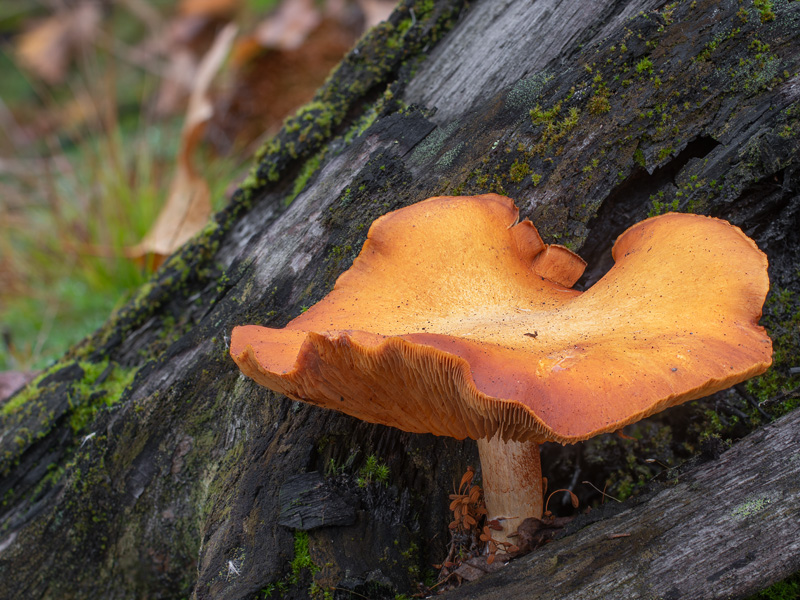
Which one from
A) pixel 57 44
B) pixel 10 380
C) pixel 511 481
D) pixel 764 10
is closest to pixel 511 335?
pixel 511 481

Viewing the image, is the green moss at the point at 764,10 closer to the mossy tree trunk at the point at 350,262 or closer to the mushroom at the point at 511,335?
the mossy tree trunk at the point at 350,262

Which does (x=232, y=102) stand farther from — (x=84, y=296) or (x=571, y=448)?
(x=571, y=448)

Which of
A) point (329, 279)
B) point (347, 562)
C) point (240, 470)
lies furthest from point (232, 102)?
point (347, 562)

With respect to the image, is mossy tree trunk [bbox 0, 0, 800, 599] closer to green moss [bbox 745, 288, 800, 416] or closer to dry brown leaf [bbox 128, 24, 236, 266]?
green moss [bbox 745, 288, 800, 416]

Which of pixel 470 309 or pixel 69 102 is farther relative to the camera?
pixel 69 102

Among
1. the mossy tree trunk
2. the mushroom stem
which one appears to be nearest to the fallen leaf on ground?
the mossy tree trunk

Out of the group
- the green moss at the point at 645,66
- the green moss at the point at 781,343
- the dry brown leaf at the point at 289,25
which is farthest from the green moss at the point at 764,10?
the dry brown leaf at the point at 289,25
